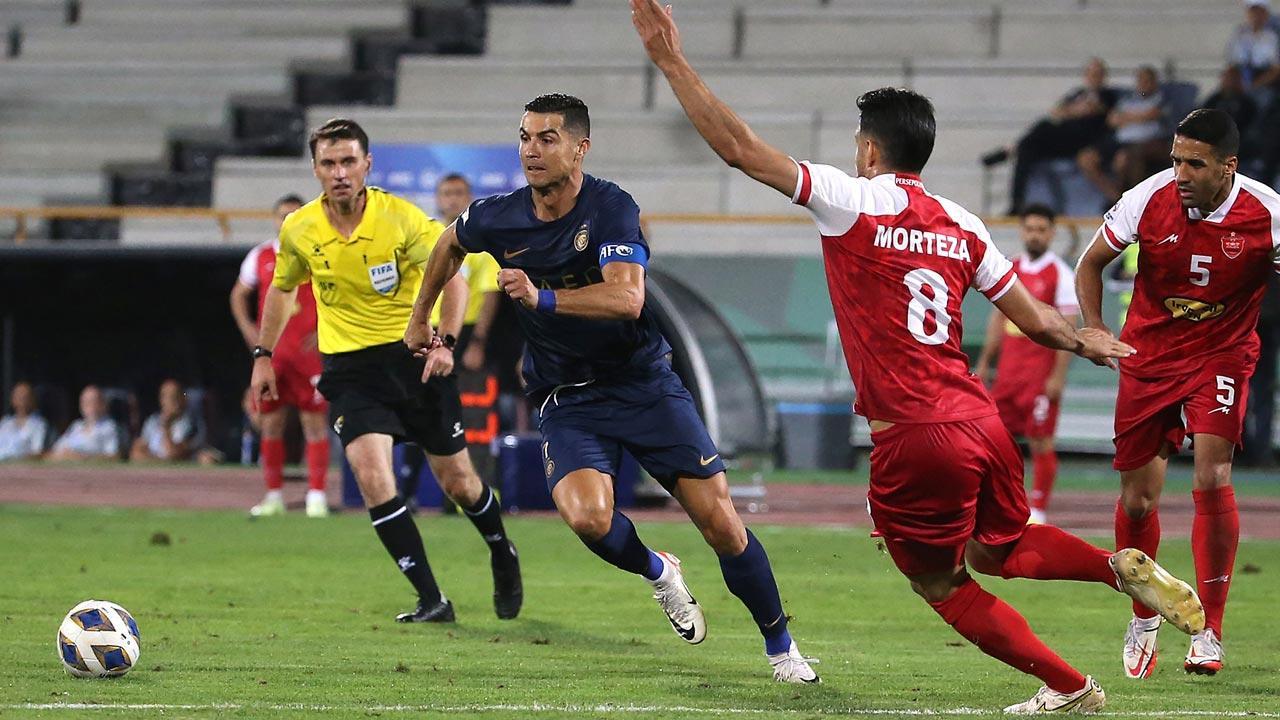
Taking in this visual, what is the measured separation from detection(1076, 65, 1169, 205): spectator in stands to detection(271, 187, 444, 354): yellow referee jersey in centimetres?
1202

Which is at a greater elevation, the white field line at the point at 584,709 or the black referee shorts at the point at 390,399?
the black referee shorts at the point at 390,399

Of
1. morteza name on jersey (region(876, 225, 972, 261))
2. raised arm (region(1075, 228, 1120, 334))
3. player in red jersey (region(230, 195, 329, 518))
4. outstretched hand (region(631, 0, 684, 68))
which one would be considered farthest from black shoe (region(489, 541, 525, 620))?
player in red jersey (region(230, 195, 329, 518))

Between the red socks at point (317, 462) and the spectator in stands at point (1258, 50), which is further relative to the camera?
the spectator in stands at point (1258, 50)

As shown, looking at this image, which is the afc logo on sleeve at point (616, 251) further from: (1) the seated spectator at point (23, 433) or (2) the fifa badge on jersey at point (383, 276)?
(1) the seated spectator at point (23, 433)

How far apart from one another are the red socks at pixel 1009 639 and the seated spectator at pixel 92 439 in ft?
51.2

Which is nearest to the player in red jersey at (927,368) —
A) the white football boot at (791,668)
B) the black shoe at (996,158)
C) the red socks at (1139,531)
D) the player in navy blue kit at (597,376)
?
the white football boot at (791,668)

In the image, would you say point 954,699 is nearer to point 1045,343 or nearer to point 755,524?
point 1045,343

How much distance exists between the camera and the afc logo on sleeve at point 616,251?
273 inches

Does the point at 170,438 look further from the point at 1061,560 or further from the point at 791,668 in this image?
the point at 1061,560

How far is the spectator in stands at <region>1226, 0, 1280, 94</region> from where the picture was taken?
64.3ft

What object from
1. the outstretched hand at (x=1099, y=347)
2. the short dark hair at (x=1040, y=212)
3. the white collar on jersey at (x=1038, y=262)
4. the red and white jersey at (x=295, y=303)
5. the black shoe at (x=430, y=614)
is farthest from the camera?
the red and white jersey at (x=295, y=303)

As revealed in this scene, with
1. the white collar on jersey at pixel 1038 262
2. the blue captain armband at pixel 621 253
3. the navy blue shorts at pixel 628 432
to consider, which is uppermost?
the blue captain armband at pixel 621 253

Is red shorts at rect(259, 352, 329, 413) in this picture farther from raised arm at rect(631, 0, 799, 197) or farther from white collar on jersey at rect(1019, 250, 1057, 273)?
raised arm at rect(631, 0, 799, 197)

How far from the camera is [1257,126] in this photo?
19.2 m
